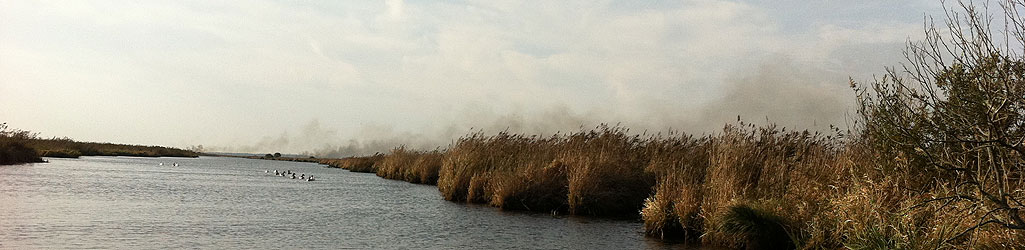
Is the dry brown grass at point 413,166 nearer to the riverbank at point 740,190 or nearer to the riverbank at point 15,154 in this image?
the riverbank at point 740,190

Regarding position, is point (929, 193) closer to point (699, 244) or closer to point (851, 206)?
point (851, 206)

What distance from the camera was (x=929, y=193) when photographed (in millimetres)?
9844

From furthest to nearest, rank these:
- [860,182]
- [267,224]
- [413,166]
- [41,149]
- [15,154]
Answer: [41,149] < [15,154] < [413,166] < [267,224] < [860,182]

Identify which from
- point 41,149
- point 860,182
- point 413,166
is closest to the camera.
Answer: point 860,182

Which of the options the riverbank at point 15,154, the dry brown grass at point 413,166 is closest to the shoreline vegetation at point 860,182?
the dry brown grass at point 413,166

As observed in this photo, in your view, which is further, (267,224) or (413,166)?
(413,166)

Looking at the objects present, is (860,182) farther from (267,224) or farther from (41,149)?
(41,149)

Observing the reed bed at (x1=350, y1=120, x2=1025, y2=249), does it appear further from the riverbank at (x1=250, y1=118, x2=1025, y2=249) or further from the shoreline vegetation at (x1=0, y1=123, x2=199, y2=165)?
the shoreline vegetation at (x1=0, y1=123, x2=199, y2=165)

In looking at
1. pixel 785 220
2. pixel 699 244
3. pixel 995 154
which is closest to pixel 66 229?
pixel 699 244

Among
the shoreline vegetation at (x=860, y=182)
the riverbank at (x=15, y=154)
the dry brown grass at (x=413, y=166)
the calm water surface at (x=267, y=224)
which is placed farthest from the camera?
the riverbank at (x=15, y=154)

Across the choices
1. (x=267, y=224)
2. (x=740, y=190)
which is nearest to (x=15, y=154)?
(x=267, y=224)

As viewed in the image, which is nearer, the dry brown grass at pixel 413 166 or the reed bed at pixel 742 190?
the reed bed at pixel 742 190

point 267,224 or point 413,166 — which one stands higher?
point 413,166

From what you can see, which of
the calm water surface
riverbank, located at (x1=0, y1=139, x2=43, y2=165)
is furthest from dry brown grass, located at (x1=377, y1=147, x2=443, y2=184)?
riverbank, located at (x1=0, y1=139, x2=43, y2=165)
